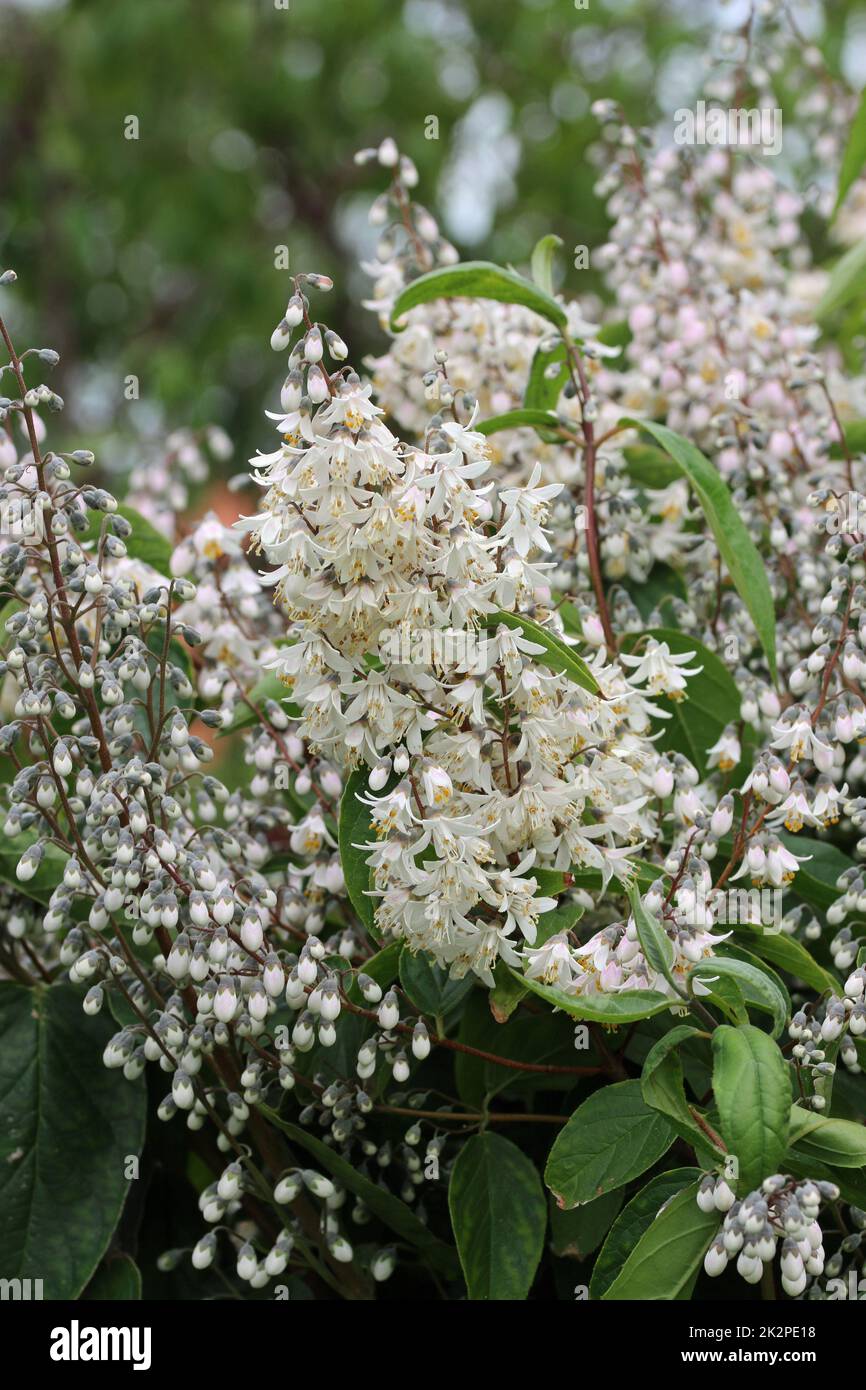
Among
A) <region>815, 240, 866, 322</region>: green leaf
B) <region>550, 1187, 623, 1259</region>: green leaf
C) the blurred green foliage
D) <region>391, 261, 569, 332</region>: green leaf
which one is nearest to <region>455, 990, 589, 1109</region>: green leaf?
<region>550, 1187, 623, 1259</region>: green leaf

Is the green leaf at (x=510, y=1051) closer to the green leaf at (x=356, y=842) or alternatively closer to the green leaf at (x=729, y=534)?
the green leaf at (x=356, y=842)

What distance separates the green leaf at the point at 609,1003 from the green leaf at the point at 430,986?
0.59 ft

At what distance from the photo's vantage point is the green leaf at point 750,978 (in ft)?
3.18

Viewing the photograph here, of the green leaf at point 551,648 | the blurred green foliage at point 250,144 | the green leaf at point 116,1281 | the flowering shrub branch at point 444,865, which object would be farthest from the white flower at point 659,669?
the blurred green foliage at point 250,144

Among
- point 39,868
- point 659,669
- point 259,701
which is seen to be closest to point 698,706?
point 659,669

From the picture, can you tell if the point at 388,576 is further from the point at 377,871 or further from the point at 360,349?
the point at 360,349

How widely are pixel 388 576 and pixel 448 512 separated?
6 centimetres

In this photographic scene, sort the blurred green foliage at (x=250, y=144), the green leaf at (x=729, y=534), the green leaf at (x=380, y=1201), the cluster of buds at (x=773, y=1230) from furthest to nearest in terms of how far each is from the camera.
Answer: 1. the blurred green foliage at (x=250, y=144)
2. the green leaf at (x=729, y=534)
3. the green leaf at (x=380, y=1201)
4. the cluster of buds at (x=773, y=1230)

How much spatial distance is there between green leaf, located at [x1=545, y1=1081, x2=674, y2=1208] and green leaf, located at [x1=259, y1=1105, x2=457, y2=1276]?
0.53ft

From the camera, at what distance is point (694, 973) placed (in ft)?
3.31

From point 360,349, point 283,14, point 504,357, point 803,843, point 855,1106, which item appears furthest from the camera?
point 360,349

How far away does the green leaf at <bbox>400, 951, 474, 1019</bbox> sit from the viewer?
1.17 m
